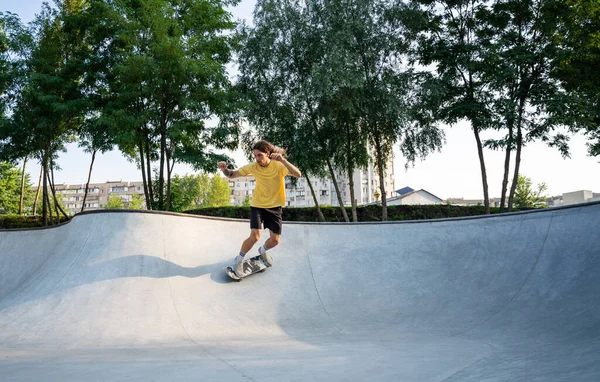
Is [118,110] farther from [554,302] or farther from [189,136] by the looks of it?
[554,302]

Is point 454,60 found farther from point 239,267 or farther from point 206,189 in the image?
point 206,189

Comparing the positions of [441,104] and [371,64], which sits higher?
[371,64]

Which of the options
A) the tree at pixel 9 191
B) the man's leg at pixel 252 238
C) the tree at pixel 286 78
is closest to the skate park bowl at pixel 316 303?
the man's leg at pixel 252 238

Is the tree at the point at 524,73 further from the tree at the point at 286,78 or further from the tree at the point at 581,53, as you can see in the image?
the tree at the point at 286,78

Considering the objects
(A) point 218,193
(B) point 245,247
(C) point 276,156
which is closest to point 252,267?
(B) point 245,247

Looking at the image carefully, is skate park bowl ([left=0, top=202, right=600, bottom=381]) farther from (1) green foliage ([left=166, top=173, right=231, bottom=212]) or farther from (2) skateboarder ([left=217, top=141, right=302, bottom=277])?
(1) green foliage ([left=166, top=173, right=231, bottom=212])

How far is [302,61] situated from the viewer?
1711cm

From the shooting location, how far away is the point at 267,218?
5500mm

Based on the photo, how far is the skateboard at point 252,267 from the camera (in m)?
5.63

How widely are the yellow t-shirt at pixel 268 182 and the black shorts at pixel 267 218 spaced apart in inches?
3.1

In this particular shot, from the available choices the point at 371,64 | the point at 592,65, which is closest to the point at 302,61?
the point at 371,64

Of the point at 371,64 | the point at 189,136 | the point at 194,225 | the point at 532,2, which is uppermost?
the point at 532,2

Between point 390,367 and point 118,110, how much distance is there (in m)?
14.8

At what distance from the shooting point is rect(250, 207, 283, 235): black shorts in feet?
17.9
